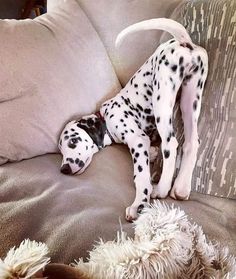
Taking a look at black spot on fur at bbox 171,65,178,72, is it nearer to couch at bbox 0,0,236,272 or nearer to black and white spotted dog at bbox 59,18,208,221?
black and white spotted dog at bbox 59,18,208,221

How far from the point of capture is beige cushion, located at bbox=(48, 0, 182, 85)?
1.30 m

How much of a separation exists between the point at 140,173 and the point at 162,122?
0.55 ft

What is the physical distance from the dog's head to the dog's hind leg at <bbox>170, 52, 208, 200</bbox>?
290 millimetres

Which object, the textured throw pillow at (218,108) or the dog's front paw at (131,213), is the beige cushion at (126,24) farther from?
the dog's front paw at (131,213)

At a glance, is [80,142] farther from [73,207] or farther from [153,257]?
[153,257]

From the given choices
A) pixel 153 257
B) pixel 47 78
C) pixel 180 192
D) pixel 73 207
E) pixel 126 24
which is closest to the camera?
pixel 153 257

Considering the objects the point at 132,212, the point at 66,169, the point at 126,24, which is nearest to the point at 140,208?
the point at 132,212

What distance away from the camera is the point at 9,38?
1.18m

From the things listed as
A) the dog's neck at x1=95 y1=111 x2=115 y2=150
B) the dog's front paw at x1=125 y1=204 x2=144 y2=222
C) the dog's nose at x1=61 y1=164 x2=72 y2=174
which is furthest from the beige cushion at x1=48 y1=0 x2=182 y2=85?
the dog's front paw at x1=125 y1=204 x2=144 y2=222

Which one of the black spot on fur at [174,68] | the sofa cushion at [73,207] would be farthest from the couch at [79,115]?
the black spot on fur at [174,68]

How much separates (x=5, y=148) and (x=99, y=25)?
1.91ft

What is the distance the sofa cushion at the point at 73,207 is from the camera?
2.81ft

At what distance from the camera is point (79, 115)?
1289 mm

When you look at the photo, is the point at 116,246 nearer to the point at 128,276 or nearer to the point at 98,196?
the point at 128,276
